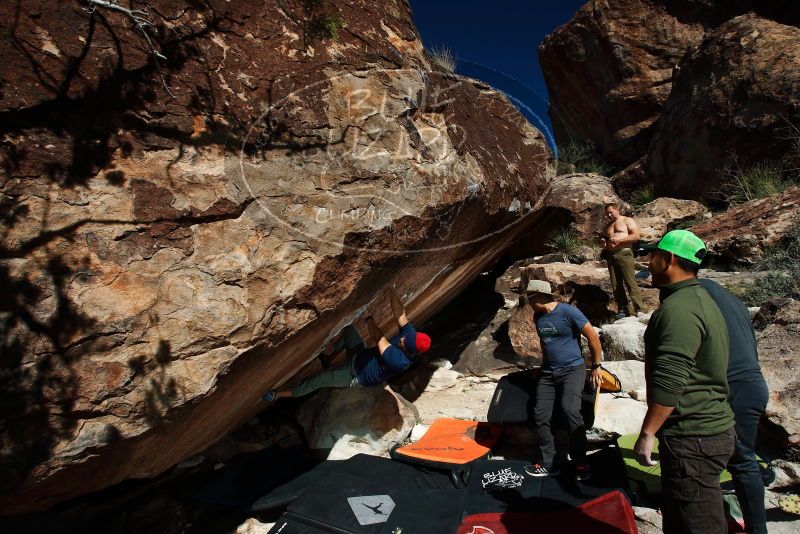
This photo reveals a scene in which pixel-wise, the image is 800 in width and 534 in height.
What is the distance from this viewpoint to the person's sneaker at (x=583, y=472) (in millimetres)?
2911

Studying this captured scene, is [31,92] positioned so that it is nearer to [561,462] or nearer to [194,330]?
[194,330]

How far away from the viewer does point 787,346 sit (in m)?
3.10

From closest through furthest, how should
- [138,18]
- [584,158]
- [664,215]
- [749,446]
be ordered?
[749,446]
[138,18]
[664,215]
[584,158]

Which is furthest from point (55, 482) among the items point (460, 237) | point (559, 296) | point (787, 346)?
point (559, 296)

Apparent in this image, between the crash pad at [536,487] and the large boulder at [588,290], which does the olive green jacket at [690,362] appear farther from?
the large boulder at [588,290]

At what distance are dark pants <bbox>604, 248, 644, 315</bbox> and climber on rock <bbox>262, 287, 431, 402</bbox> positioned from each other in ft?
9.41

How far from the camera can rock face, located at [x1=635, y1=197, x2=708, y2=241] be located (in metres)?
7.64

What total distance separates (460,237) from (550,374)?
1206 millimetres

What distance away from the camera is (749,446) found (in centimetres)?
206

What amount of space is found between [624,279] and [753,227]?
1.94m

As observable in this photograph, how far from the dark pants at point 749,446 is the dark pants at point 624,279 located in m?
3.21

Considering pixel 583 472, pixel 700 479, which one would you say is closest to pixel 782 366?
pixel 583 472

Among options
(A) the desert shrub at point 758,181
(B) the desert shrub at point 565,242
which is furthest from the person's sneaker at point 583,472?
(A) the desert shrub at point 758,181

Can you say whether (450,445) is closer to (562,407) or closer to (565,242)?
(562,407)
